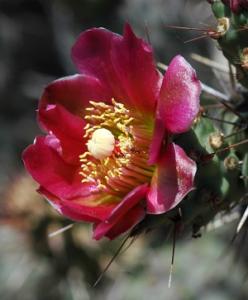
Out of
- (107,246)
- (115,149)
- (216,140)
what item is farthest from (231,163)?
(107,246)

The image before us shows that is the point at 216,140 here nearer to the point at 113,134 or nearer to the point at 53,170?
the point at 113,134

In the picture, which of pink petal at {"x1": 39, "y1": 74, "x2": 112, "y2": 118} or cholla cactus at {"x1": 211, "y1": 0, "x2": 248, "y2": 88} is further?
pink petal at {"x1": 39, "y1": 74, "x2": 112, "y2": 118}

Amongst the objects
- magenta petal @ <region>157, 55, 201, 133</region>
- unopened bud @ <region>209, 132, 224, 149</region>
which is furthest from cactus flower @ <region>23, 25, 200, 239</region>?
unopened bud @ <region>209, 132, 224, 149</region>

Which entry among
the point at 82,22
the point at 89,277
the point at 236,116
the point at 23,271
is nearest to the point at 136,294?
the point at 89,277

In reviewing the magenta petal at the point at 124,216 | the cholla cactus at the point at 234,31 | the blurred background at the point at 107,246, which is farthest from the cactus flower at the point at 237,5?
the blurred background at the point at 107,246

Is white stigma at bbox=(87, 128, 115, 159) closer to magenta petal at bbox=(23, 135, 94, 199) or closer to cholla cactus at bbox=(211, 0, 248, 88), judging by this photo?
magenta petal at bbox=(23, 135, 94, 199)

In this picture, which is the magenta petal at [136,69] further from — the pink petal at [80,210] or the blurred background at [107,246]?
the blurred background at [107,246]
